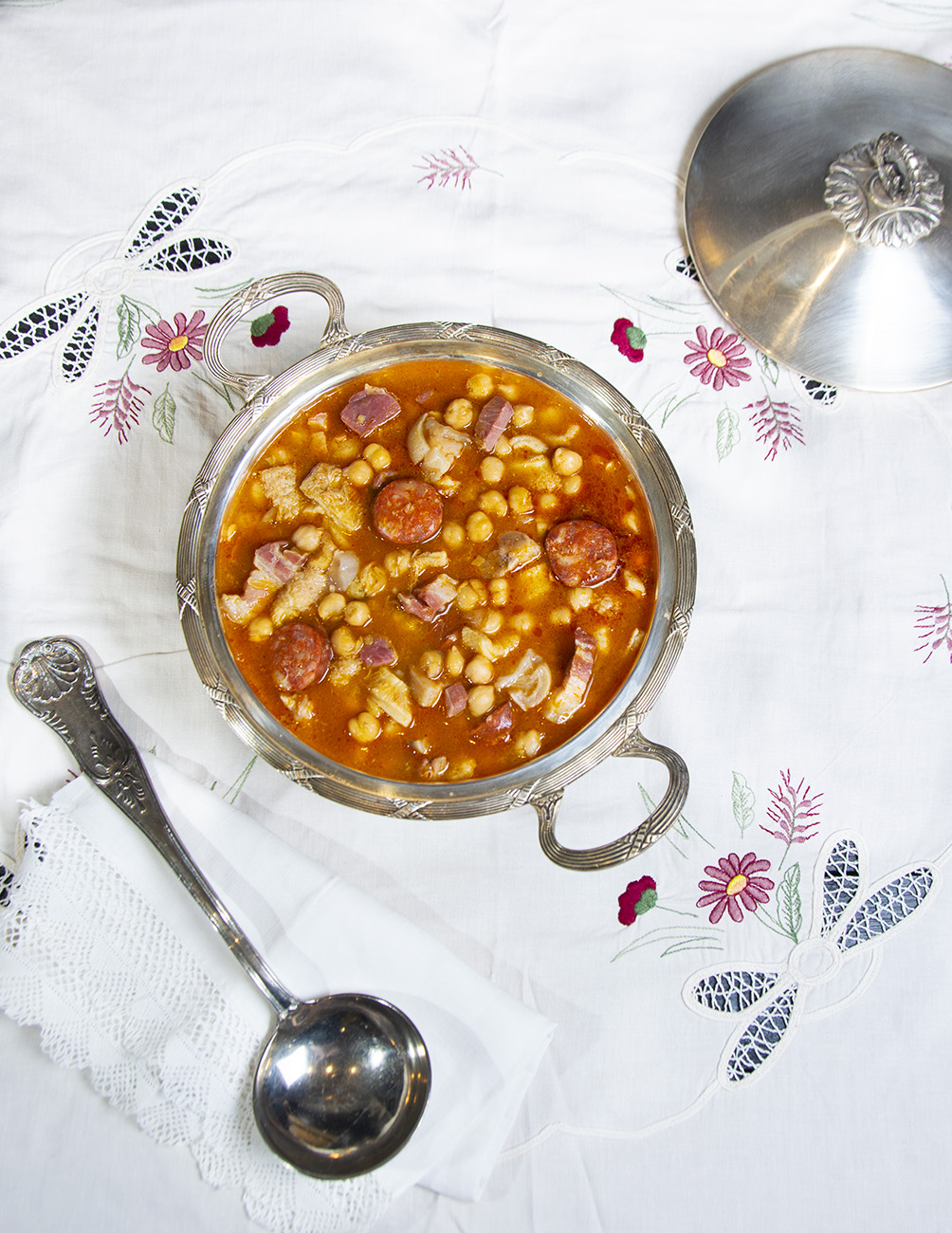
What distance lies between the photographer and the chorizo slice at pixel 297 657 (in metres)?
2.42

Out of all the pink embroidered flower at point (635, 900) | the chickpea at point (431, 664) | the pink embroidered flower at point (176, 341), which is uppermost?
the pink embroidered flower at point (176, 341)

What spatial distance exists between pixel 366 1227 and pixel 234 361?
2.62 meters

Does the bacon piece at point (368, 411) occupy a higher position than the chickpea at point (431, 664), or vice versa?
the bacon piece at point (368, 411)

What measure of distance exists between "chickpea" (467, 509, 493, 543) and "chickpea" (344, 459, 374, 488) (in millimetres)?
321

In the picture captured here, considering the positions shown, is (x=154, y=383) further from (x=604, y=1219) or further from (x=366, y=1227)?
(x=604, y=1219)

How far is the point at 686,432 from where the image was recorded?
287 cm

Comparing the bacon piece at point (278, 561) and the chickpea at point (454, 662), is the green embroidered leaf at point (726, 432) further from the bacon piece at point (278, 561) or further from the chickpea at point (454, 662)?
the bacon piece at point (278, 561)

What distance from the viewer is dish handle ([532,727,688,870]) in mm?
2463

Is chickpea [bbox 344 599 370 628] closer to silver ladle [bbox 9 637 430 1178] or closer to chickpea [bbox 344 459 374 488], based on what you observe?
chickpea [bbox 344 459 374 488]

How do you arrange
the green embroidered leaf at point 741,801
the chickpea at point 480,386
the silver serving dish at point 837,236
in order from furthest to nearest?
the silver serving dish at point 837,236 → the green embroidered leaf at point 741,801 → the chickpea at point 480,386

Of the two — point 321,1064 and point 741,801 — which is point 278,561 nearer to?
point 321,1064

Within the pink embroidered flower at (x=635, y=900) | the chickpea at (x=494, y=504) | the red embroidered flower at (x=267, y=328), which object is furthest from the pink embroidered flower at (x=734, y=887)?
the red embroidered flower at (x=267, y=328)

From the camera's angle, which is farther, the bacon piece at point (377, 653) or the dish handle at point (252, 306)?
the dish handle at point (252, 306)

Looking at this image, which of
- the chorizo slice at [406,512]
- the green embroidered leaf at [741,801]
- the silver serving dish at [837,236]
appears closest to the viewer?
the chorizo slice at [406,512]
